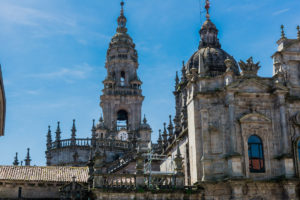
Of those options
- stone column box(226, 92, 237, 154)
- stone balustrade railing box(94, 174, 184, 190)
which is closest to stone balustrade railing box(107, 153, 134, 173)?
stone balustrade railing box(94, 174, 184, 190)

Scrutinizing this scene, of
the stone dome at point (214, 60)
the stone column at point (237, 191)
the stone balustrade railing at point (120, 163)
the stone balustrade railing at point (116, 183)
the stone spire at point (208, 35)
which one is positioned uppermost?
the stone spire at point (208, 35)

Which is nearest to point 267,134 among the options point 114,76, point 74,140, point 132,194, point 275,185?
point 275,185

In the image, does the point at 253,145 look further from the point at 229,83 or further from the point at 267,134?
the point at 229,83

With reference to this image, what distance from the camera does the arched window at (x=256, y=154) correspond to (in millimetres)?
30109

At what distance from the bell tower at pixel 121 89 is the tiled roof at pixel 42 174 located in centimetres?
2438

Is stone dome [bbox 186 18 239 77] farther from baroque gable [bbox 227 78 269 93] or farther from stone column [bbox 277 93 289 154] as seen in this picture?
stone column [bbox 277 93 289 154]

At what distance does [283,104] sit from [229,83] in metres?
3.67

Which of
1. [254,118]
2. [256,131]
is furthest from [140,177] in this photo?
[254,118]

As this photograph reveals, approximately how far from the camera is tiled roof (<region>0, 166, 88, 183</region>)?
31.6 m

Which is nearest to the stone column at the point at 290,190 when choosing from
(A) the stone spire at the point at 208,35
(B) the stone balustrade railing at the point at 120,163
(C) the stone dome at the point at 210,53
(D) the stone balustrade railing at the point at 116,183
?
(D) the stone balustrade railing at the point at 116,183

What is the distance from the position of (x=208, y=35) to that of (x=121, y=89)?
19239mm

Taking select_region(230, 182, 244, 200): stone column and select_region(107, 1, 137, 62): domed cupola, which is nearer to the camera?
select_region(230, 182, 244, 200): stone column

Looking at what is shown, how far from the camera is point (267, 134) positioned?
101 feet

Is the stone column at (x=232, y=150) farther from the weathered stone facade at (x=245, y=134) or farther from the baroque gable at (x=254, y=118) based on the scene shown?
the baroque gable at (x=254, y=118)
